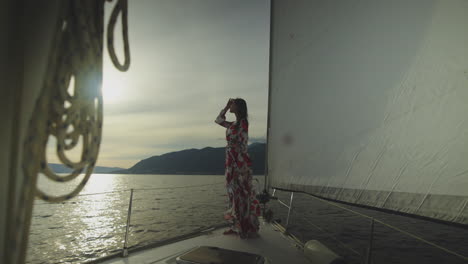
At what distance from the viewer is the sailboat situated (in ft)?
2.10

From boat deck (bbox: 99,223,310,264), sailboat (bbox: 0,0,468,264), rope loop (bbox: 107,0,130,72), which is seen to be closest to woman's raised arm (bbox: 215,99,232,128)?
sailboat (bbox: 0,0,468,264)

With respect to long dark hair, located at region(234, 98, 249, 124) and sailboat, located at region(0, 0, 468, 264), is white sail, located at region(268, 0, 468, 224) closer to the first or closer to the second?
sailboat, located at region(0, 0, 468, 264)

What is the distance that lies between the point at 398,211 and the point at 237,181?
1460mm

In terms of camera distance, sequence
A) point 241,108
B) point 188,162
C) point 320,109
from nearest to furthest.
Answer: point 320,109 < point 241,108 < point 188,162

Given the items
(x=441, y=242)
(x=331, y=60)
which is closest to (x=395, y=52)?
(x=331, y=60)

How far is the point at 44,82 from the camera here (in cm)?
60

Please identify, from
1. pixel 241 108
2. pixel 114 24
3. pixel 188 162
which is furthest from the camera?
pixel 188 162

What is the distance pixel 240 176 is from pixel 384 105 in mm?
1455

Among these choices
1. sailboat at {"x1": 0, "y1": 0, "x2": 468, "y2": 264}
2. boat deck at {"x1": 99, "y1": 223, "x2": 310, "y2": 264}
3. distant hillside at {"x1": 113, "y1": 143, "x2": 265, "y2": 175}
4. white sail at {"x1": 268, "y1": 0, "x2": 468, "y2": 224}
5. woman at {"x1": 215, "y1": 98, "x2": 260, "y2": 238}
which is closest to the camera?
sailboat at {"x1": 0, "y1": 0, "x2": 468, "y2": 264}

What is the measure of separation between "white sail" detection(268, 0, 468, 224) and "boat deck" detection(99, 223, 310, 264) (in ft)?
1.73

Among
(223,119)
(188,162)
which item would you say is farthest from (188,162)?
(223,119)

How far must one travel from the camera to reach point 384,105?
4.56 ft

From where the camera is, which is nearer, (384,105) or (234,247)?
(384,105)

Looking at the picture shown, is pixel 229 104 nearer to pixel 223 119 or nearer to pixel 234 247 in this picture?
pixel 223 119
